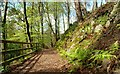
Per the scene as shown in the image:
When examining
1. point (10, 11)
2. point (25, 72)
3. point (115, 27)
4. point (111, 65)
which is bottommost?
point (25, 72)

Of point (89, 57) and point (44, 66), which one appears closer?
point (89, 57)

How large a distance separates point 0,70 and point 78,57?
210 cm

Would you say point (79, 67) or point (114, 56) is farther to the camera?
point (79, 67)

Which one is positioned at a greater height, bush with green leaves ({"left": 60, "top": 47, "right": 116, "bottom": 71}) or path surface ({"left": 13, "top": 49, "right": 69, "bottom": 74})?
bush with green leaves ({"left": 60, "top": 47, "right": 116, "bottom": 71})

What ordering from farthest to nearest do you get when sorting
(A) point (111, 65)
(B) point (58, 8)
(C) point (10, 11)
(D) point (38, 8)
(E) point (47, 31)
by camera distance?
1. (E) point (47, 31)
2. (B) point (58, 8)
3. (D) point (38, 8)
4. (C) point (10, 11)
5. (A) point (111, 65)

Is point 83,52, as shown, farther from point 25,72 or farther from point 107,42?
point 25,72

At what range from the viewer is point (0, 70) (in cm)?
534

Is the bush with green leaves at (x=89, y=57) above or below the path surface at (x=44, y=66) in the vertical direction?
above

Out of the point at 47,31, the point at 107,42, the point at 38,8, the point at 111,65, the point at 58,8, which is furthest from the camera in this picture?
the point at 47,31

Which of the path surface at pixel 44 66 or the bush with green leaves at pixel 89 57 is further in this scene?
the path surface at pixel 44 66

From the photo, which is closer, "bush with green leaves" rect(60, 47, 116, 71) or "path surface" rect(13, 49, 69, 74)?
Answer: "bush with green leaves" rect(60, 47, 116, 71)

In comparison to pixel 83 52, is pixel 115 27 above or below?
Answer: above

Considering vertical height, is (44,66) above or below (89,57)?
below

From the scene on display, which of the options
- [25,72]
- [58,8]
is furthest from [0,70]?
[58,8]
